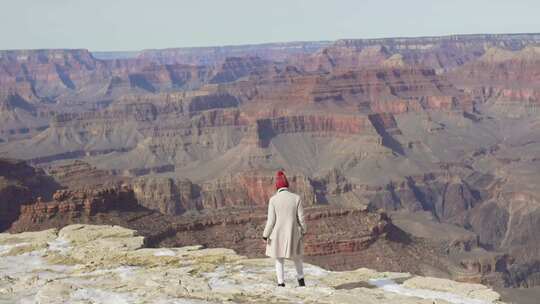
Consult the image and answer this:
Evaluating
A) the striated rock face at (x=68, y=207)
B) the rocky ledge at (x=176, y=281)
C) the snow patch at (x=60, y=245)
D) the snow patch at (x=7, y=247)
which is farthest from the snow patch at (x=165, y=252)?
the striated rock face at (x=68, y=207)

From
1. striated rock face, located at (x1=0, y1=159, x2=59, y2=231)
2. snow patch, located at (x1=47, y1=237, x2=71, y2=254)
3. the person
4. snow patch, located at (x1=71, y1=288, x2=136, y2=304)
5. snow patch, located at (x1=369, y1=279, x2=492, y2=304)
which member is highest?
the person

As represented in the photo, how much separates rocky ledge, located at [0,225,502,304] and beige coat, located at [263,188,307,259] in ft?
4.07

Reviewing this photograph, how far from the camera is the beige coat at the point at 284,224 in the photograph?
2173 centimetres

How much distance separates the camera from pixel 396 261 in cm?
6600

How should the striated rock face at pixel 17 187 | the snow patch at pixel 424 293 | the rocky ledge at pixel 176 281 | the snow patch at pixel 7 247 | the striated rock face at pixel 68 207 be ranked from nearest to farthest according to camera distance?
the rocky ledge at pixel 176 281 < the snow patch at pixel 424 293 < the snow patch at pixel 7 247 < the striated rock face at pixel 68 207 < the striated rock face at pixel 17 187

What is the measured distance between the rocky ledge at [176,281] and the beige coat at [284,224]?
1.24m

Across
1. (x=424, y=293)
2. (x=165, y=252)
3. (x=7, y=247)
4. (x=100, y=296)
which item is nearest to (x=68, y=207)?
(x=7, y=247)

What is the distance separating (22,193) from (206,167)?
3723 inches

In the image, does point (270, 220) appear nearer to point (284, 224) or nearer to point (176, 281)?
point (284, 224)

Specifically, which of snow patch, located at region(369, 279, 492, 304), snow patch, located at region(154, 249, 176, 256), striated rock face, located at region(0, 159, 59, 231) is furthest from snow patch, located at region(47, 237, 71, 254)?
striated rock face, located at region(0, 159, 59, 231)

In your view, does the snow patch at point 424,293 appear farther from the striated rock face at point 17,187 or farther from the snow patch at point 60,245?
the striated rock face at point 17,187

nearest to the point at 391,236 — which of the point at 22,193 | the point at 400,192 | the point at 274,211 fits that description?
the point at 22,193

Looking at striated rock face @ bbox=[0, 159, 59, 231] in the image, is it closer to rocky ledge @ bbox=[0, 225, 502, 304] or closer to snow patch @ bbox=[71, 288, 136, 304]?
rocky ledge @ bbox=[0, 225, 502, 304]

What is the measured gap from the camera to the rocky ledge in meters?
21.4
